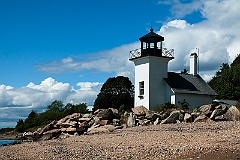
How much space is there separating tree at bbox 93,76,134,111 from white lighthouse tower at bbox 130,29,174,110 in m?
10.5

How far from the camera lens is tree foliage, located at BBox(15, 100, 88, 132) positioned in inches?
1799

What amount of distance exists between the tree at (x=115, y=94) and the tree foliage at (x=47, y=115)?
2.72 m

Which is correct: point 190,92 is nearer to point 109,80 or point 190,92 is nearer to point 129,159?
point 109,80

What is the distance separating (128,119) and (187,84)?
738cm

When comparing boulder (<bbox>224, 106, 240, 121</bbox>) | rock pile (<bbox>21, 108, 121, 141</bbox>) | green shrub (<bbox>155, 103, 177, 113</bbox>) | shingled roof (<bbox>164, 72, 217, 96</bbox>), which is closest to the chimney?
shingled roof (<bbox>164, 72, 217, 96</bbox>)

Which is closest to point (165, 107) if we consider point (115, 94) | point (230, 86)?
point (115, 94)

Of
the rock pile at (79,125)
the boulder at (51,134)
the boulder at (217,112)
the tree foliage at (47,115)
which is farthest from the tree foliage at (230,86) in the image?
the boulder at (51,134)

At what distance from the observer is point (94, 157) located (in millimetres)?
13781

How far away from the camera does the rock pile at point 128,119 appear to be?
80.2 ft

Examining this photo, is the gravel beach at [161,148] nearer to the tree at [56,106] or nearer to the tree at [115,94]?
the tree at [115,94]

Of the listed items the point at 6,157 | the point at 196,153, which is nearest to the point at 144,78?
the point at 6,157

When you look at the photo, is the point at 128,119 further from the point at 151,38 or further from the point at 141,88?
the point at 151,38

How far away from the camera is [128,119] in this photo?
88.8 feet

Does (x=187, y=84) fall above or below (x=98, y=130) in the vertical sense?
above
